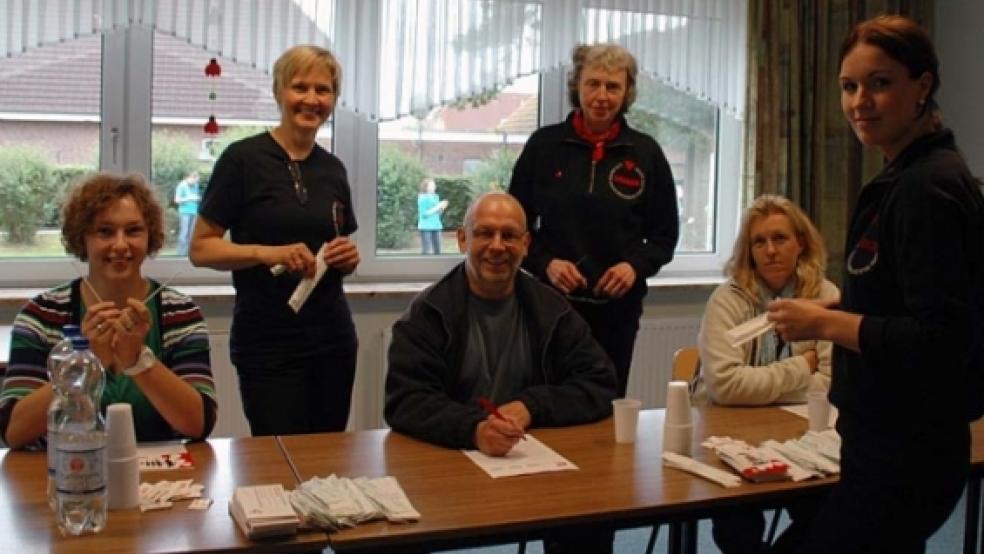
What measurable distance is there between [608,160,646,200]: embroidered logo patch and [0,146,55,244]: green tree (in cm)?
217

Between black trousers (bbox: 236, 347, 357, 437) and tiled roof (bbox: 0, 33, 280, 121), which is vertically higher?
tiled roof (bbox: 0, 33, 280, 121)

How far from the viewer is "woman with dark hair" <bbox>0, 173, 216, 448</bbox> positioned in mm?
2074

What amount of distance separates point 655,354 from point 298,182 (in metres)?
2.24

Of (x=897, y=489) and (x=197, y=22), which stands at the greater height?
(x=197, y=22)

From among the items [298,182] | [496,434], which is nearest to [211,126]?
[298,182]

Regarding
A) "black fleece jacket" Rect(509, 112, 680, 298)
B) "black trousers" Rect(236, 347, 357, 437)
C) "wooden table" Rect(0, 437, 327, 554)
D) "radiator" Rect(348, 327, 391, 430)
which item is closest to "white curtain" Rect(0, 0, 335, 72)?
"radiator" Rect(348, 327, 391, 430)

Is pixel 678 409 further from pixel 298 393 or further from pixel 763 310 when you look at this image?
pixel 298 393

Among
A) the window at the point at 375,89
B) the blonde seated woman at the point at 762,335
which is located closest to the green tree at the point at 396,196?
the window at the point at 375,89

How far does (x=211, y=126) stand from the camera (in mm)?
4020

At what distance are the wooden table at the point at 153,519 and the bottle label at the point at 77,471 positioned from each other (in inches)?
3.1

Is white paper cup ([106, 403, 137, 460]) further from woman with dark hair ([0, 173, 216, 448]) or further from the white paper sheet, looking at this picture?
the white paper sheet

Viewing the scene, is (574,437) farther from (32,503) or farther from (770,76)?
(770,76)

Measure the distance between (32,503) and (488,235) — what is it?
1.17m

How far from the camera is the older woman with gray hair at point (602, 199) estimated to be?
307 centimetres
